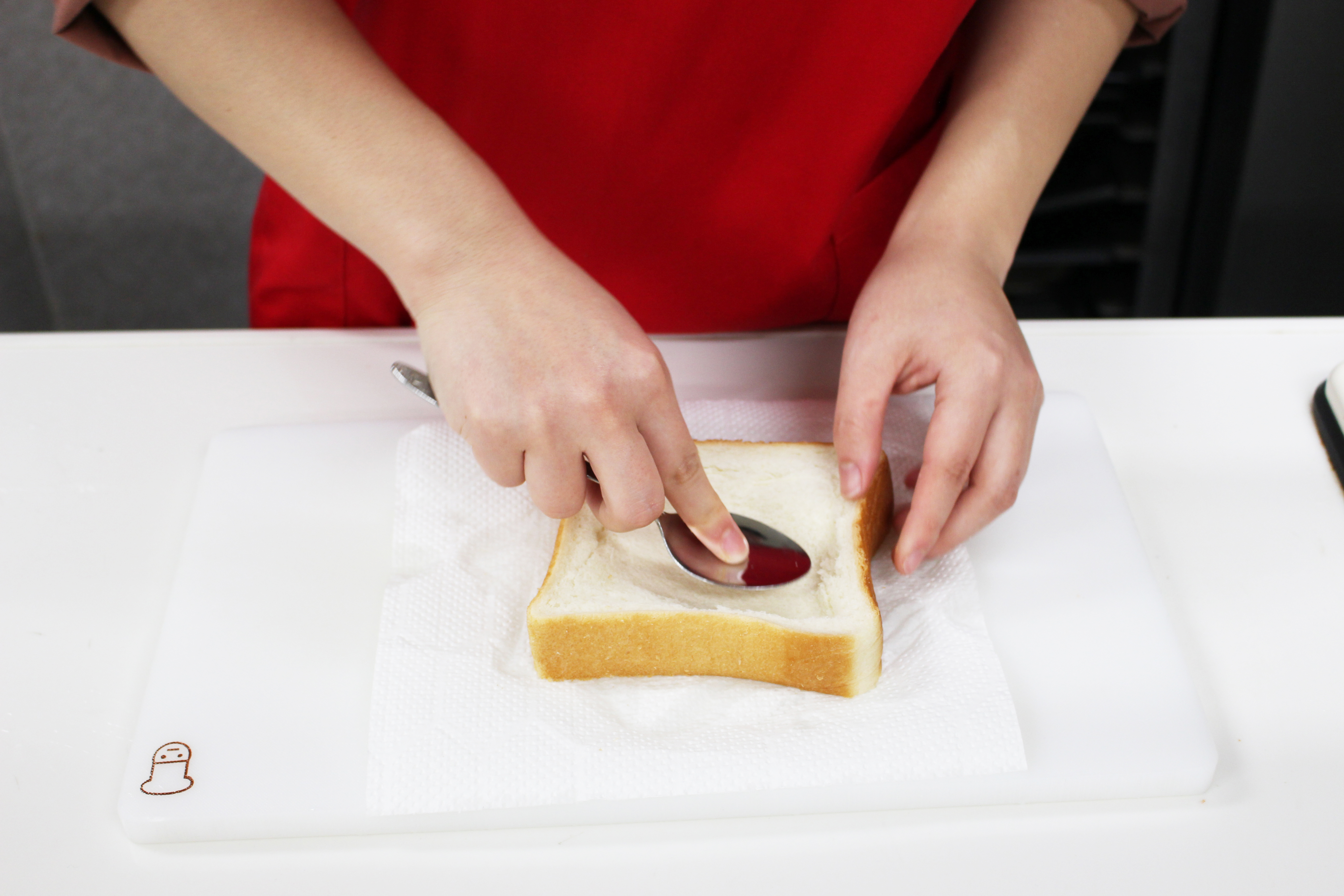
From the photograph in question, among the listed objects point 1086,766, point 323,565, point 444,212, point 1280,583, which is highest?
point 444,212

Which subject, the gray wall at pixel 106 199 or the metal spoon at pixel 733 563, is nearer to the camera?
the metal spoon at pixel 733 563

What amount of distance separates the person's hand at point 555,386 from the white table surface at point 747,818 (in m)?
0.25

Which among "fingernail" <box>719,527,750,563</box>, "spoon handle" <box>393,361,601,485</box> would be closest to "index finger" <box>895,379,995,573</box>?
"fingernail" <box>719,527,750,563</box>

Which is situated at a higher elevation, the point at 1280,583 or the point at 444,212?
the point at 444,212

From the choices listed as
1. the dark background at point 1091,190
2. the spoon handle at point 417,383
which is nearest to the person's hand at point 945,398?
the spoon handle at point 417,383

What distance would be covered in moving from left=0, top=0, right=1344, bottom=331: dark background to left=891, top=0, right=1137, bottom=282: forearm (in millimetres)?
788

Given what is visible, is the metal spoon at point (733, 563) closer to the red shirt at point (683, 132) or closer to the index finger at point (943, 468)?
the index finger at point (943, 468)

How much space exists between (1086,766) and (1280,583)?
30 centimetres

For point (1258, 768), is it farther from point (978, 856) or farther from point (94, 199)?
point (94, 199)

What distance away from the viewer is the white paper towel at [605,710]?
730 millimetres

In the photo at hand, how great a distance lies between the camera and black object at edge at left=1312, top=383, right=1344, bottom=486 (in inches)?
39.4

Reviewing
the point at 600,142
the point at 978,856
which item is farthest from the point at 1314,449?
the point at 600,142

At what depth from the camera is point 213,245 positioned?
89.4 inches

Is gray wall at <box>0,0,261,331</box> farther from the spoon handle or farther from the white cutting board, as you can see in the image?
the spoon handle
